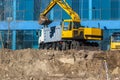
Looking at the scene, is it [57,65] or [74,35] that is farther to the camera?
[74,35]

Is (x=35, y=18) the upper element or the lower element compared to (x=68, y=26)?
upper

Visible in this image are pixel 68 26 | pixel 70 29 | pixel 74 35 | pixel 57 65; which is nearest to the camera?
pixel 57 65

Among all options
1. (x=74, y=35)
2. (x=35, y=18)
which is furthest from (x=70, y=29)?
(x=35, y=18)

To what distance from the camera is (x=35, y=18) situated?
6619 centimetres

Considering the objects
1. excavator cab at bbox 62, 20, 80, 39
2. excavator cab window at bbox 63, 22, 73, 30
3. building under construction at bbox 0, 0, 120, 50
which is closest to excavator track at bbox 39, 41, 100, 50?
excavator cab at bbox 62, 20, 80, 39

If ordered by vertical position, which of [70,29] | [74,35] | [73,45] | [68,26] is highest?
[68,26]

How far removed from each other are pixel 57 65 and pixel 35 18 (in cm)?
3338

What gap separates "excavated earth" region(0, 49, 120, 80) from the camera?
3131 cm

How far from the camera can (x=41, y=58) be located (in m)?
34.2

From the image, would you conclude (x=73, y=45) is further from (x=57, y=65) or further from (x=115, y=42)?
(x=57, y=65)

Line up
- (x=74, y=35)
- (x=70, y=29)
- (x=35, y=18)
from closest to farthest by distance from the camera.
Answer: (x=74, y=35), (x=70, y=29), (x=35, y=18)

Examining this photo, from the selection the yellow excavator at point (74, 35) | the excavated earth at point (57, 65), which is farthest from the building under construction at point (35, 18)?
the excavated earth at point (57, 65)

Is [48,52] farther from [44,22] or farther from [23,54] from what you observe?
[44,22]

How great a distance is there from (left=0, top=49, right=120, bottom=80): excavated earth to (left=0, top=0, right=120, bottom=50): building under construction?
93.2 feet
